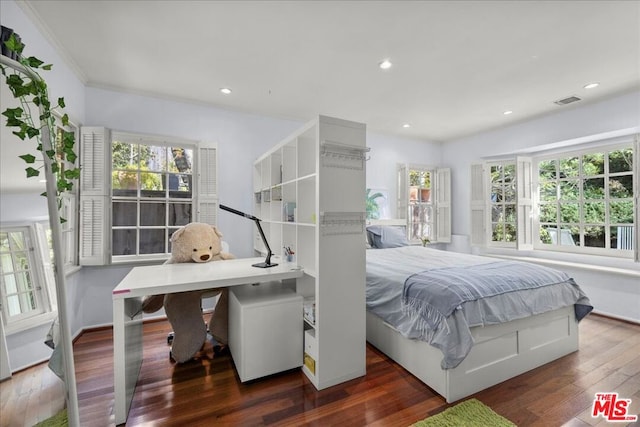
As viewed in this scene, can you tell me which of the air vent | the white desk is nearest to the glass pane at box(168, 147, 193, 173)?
the white desk

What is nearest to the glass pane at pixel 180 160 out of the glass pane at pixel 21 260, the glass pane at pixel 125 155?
the glass pane at pixel 125 155

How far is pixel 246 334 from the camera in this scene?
6.62 feet

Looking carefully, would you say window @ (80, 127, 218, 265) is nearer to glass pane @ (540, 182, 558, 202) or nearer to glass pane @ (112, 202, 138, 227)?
glass pane @ (112, 202, 138, 227)

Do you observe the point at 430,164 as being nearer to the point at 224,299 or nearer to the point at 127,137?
the point at 224,299

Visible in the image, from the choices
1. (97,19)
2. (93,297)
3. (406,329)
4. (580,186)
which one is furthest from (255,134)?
(580,186)

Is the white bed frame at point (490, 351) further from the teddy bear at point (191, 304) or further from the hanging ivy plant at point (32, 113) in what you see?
the hanging ivy plant at point (32, 113)

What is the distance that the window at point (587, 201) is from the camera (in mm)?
3648

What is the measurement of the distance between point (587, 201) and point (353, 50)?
13.1 ft

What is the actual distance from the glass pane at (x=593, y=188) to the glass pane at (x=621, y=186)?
0.10 metres

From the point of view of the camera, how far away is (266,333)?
2.08 m

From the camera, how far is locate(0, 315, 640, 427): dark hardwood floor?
68.5 inches

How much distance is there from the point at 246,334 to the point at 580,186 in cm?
486

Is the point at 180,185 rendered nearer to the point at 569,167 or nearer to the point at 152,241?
the point at 152,241

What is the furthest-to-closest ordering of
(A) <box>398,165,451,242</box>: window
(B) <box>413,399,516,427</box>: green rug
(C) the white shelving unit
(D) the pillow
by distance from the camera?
(A) <box>398,165,451,242</box>: window → (D) the pillow → (C) the white shelving unit → (B) <box>413,399,516,427</box>: green rug
